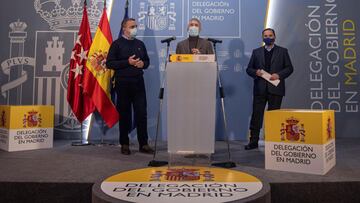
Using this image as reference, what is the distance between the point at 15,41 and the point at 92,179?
3.08 meters

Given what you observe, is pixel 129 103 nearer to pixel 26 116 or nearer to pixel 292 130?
pixel 26 116

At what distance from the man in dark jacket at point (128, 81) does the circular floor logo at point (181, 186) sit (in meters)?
0.99

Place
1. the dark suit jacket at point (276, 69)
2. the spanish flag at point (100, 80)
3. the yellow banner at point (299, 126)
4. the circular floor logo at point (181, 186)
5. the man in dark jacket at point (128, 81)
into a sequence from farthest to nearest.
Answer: the spanish flag at point (100, 80)
the dark suit jacket at point (276, 69)
the man in dark jacket at point (128, 81)
the yellow banner at point (299, 126)
the circular floor logo at point (181, 186)

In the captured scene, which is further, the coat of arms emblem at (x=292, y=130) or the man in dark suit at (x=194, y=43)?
the man in dark suit at (x=194, y=43)

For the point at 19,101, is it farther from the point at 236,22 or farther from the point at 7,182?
the point at 236,22

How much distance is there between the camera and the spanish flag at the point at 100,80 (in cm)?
366

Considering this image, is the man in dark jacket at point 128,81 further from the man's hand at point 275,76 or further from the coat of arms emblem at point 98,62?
the man's hand at point 275,76

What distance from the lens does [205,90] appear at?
7.82 ft

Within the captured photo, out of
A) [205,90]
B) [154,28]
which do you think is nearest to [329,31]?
[154,28]

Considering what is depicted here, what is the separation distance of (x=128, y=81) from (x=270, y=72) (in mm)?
1570

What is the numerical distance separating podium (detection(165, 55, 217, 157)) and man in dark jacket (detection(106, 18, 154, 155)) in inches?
30.3

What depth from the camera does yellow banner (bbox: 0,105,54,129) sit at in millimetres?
3287

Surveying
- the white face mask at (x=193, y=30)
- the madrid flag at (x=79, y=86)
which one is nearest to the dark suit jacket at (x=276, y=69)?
the white face mask at (x=193, y=30)

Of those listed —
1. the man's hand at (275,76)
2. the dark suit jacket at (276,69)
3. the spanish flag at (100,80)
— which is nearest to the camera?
the man's hand at (275,76)
